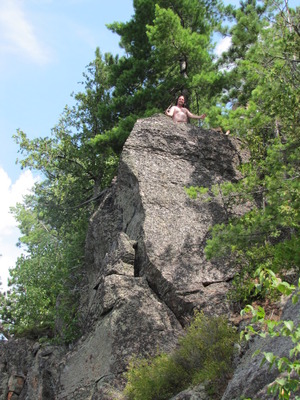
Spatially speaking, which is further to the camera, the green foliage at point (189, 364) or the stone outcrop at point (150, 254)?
the stone outcrop at point (150, 254)

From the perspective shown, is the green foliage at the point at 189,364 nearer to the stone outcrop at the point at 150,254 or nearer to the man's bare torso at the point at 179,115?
the stone outcrop at the point at 150,254

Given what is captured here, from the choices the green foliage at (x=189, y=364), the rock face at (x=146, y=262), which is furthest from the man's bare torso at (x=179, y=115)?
the green foliage at (x=189, y=364)

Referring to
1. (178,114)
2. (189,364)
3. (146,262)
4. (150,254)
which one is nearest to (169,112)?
(178,114)

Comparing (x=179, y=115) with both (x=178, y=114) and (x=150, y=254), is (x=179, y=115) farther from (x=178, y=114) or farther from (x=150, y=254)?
(x=150, y=254)

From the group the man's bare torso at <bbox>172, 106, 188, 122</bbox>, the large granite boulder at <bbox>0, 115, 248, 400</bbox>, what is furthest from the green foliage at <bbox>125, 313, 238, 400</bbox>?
the man's bare torso at <bbox>172, 106, 188, 122</bbox>

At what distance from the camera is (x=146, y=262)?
13086 mm

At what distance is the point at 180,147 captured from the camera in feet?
52.1

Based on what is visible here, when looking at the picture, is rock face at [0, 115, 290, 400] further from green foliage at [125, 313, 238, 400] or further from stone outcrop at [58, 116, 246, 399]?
green foliage at [125, 313, 238, 400]

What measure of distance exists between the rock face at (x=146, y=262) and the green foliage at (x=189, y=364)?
1001mm

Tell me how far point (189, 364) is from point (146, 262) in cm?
373

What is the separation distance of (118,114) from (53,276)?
7268 millimetres

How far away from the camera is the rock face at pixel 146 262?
11.8 meters

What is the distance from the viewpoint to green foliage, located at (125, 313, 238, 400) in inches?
368

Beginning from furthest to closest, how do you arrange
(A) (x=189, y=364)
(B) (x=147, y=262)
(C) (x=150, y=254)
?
1. (C) (x=150, y=254)
2. (B) (x=147, y=262)
3. (A) (x=189, y=364)
